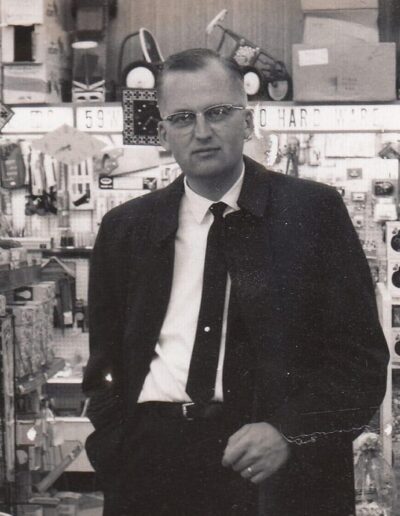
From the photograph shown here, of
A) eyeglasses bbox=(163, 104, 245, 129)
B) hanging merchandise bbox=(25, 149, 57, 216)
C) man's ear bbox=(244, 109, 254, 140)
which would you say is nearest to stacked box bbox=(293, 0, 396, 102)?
hanging merchandise bbox=(25, 149, 57, 216)

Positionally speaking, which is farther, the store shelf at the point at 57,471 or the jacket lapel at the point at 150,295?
Answer: the store shelf at the point at 57,471

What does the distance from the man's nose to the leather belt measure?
596 millimetres

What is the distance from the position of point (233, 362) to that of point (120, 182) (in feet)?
11.2

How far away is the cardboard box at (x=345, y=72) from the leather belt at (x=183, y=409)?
2.99m

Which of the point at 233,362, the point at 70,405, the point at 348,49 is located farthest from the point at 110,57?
the point at 233,362

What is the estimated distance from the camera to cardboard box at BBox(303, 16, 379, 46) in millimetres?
4594

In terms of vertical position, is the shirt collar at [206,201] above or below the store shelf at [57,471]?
above

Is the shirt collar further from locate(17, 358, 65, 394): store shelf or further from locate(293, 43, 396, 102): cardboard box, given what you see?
locate(293, 43, 396, 102): cardboard box

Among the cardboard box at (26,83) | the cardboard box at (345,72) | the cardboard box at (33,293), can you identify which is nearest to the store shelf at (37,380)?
the cardboard box at (33,293)

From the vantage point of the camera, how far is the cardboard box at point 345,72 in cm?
453

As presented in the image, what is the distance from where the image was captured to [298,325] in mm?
1886

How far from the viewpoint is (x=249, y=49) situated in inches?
196

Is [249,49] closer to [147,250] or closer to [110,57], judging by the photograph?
[110,57]

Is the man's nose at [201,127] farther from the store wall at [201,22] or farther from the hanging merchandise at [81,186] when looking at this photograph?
the store wall at [201,22]
